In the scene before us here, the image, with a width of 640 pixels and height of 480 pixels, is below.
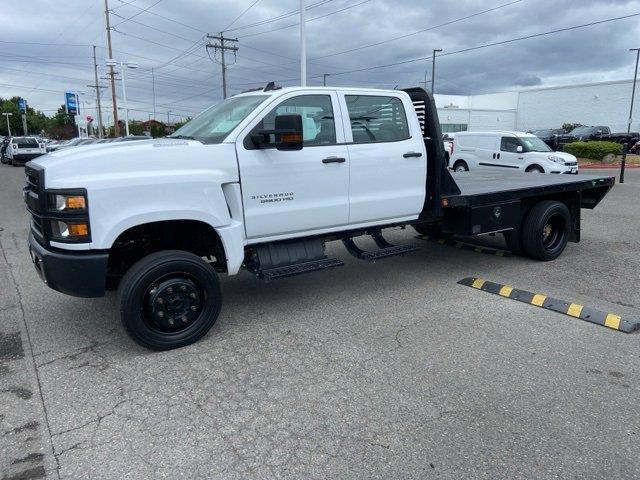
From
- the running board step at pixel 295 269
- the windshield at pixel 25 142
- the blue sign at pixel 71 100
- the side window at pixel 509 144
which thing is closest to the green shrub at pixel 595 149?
the side window at pixel 509 144

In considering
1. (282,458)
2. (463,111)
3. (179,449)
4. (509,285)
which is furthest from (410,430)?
(463,111)

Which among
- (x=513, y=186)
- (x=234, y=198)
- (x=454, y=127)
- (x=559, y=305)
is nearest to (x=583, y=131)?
(x=454, y=127)

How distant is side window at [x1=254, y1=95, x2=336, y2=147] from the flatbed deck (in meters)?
1.69

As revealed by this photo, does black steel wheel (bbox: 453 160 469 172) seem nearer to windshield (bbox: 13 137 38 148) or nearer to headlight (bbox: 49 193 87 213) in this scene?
headlight (bbox: 49 193 87 213)

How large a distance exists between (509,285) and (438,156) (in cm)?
176

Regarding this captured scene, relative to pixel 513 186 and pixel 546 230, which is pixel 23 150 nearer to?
pixel 513 186

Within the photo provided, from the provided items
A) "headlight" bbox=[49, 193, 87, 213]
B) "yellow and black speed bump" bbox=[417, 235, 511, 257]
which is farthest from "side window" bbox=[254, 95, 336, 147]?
"yellow and black speed bump" bbox=[417, 235, 511, 257]

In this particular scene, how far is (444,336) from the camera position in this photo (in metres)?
4.59

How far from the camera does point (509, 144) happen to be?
57.2 feet

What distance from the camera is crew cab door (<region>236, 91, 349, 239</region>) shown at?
15.0ft

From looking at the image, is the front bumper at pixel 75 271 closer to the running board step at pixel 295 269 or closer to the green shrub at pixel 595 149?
the running board step at pixel 295 269

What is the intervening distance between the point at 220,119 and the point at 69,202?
1.78 metres

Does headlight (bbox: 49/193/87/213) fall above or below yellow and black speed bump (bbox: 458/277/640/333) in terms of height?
above

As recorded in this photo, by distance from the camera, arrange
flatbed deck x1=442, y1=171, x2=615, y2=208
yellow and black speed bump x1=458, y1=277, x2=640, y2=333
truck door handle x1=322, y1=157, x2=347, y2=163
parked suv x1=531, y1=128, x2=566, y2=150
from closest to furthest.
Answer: yellow and black speed bump x1=458, y1=277, x2=640, y2=333 → truck door handle x1=322, y1=157, x2=347, y2=163 → flatbed deck x1=442, y1=171, x2=615, y2=208 → parked suv x1=531, y1=128, x2=566, y2=150
